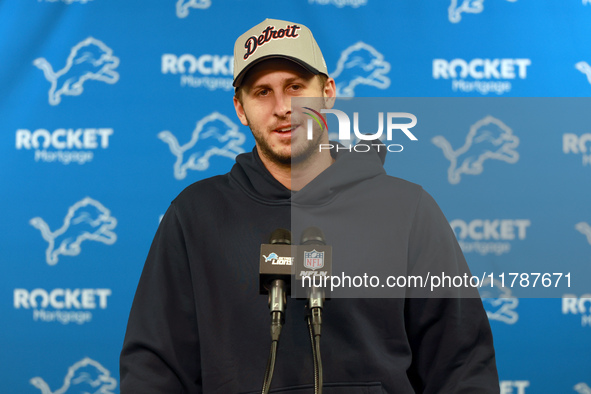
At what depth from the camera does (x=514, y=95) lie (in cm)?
202

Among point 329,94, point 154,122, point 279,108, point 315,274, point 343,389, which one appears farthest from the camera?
point 154,122

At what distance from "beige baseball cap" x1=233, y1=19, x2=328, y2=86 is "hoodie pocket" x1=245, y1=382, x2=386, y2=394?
2.15 feet

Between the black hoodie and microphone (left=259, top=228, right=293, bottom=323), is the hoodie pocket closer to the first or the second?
the black hoodie

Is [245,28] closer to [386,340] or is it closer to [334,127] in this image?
[334,127]

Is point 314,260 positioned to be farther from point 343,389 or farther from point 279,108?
point 279,108

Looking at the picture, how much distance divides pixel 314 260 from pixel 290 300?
264 mm

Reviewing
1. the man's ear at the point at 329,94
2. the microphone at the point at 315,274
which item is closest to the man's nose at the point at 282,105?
Result: the man's ear at the point at 329,94

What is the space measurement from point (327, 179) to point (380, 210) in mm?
138

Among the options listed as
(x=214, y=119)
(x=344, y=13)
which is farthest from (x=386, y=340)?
(x=344, y=13)

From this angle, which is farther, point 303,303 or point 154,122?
point 154,122

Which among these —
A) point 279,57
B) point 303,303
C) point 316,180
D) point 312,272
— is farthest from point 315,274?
point 279,57

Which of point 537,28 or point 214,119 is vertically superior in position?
point 537,28

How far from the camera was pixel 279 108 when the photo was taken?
116 centimetres

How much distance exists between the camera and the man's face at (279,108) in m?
1.17
